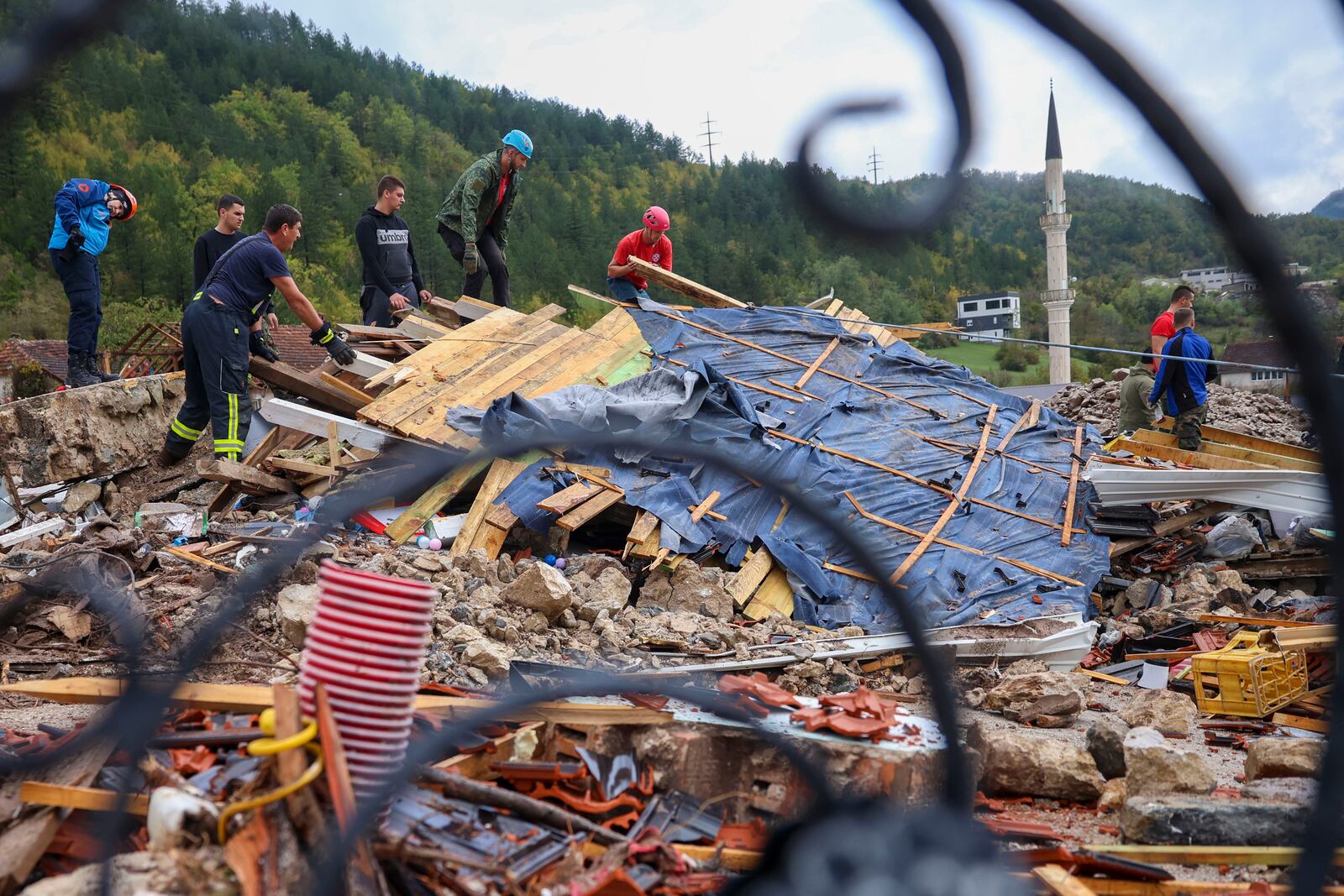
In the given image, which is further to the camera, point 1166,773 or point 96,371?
point 96,371

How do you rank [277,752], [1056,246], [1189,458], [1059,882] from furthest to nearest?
[1056,246]
[1189,458]
[1059,882]
[277,752]

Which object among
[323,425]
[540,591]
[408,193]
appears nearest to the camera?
[540,591]

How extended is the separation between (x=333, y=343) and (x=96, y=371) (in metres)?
2.68

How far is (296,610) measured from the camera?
461 cm

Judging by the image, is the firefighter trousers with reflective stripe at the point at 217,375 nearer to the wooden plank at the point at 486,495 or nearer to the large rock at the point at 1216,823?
the wooden plank at the point at 486,495

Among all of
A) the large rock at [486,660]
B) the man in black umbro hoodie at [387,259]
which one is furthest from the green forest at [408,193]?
the large rock at [486,660]

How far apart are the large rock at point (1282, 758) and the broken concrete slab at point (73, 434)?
7842 mm

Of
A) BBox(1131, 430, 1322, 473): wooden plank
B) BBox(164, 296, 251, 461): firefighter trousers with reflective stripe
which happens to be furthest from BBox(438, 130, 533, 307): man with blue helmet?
BBox(1131, 430, 1322, 473): wooden plank

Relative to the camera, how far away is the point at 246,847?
5.81 feet

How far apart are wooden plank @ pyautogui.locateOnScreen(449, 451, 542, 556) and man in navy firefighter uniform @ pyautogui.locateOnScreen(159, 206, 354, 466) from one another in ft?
4.81

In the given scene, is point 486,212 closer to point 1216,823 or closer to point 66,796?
point 66,796

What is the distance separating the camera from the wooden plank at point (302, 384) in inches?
297

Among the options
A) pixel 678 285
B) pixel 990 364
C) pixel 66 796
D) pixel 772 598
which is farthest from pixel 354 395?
pixel 990 364

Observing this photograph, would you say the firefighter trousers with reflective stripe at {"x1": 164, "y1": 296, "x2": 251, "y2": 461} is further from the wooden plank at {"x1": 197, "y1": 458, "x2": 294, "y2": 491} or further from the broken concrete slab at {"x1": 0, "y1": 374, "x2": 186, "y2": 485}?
the broken concrete slab at {"x1": 0, "y1": 374, "x2": 186, "y2": 485}
